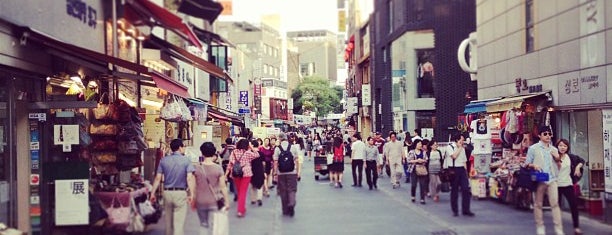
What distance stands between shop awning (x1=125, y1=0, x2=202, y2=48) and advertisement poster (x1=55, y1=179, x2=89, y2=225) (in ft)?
8.58

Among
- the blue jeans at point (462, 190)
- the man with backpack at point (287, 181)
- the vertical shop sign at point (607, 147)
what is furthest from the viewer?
the man with backpack at point (287, 181)

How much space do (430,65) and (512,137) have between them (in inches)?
817

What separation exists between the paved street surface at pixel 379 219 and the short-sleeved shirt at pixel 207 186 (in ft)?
→ 7.31

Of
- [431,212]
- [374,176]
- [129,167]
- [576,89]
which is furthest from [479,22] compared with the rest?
[129,167]

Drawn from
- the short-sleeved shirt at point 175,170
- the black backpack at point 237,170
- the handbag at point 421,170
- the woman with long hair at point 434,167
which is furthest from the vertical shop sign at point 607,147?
the short-sleeved shirt at point 175,170

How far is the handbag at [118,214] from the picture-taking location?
10625 mm

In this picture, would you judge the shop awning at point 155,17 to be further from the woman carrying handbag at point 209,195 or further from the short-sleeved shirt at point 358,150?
the short-sleeved shirt at point 358,150

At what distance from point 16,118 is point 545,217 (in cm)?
983

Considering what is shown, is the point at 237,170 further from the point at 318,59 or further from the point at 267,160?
the point at 318,59

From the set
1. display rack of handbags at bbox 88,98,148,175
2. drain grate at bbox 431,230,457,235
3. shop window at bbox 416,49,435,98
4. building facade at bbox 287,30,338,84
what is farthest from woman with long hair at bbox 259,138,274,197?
building facade at bbox 287,30,338,84

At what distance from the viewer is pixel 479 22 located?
2352cm

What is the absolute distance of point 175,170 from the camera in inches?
399

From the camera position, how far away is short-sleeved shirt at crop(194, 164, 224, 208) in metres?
10.1

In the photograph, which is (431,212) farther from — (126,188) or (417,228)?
(126,188)
